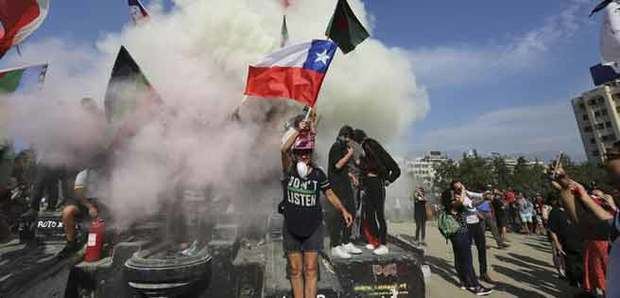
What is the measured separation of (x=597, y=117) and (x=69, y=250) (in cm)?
10614

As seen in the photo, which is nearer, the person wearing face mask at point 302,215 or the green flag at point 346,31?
the person wearing face mask at point 302,215

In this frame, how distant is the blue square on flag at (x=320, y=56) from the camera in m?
5.36

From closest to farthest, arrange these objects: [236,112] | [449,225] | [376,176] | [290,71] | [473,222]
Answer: [376,176] → [290,71] → [449,225] → [473,222] → [236,112]

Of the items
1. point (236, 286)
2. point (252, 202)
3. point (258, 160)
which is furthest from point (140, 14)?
point (236, 286)

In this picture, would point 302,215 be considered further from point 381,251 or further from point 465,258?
point 465,258

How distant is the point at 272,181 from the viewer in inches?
296

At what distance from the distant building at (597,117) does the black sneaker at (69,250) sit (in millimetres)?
96102

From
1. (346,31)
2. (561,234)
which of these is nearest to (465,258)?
(561,234)

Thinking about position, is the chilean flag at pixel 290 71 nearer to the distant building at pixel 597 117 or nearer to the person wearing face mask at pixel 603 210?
the person wearing face mask at pixel 603 210

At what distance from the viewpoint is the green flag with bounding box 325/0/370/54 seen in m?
6.17

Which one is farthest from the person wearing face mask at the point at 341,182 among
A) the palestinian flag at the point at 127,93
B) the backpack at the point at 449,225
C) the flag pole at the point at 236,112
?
the palestinian flag at the point at 127,93

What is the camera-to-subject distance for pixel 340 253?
14.9ft

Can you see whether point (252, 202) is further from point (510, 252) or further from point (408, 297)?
point (510, 252)

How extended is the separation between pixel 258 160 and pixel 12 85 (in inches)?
179
